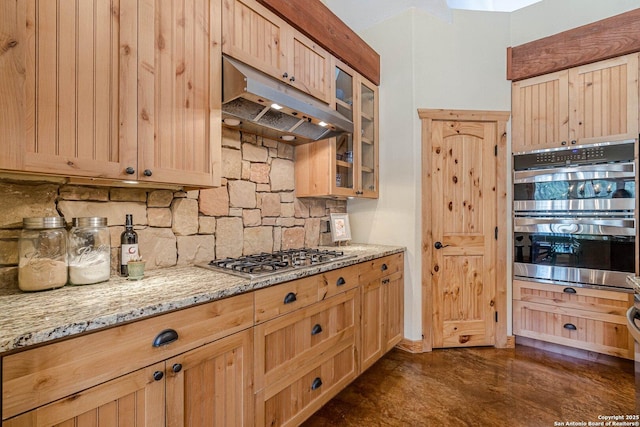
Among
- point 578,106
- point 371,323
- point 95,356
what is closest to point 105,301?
point 95,356

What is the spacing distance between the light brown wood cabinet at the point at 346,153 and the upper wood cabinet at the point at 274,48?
20 cm

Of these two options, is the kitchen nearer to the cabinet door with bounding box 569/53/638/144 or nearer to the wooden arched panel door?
the wooden arched panel door

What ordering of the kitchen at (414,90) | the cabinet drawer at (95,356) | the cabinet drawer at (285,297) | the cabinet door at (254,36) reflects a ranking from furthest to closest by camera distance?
the kitchen at (414,90), the cabinet door at (254,36), the cabinet drawer at (285,297), the cabinet drawer at (95,356)

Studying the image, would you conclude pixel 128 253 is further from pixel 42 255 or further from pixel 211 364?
pixel 211 364

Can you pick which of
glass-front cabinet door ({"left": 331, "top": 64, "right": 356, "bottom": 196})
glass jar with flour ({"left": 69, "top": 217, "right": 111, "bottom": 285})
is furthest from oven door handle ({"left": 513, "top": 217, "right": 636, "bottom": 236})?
glass jar with flour ({"left": 69, "top": 217, "right": 111, "bottom": 285})

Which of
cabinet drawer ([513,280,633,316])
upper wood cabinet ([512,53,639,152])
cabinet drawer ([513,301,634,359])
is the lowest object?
cabinet drawer ([513,301,634,359])

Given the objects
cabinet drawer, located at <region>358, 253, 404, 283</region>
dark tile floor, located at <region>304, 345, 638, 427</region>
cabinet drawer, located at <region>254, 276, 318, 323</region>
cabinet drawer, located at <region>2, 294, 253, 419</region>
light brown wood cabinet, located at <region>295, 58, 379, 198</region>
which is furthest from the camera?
light brown wood cabinet, located at <region>295, 58, 379, 198</region>

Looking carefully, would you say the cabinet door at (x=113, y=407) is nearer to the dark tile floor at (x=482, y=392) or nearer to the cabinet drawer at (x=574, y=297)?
the dark tile floor at (x=482, y=392)

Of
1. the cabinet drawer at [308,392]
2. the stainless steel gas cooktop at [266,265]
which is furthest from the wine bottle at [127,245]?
the cabinet drawer at [308,392]

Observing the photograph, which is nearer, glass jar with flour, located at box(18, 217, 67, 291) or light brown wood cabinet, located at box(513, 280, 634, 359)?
glass jar with flour, located at box(18, 217, 67, 291)

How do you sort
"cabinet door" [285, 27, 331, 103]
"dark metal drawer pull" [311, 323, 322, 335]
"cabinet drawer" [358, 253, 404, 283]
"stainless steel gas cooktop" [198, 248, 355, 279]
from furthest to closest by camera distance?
"cabinet drawer" [358, 253, 404, 283] → "cabinet door" [285, 27, 331, 103] → "dark metal drawer pull" [311, 323, 322, 335] → "stainless steel gas cooktop" [198, 248, 355, 279]

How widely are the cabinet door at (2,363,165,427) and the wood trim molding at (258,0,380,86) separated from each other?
77.3 inches

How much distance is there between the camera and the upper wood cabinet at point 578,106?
243 centimetres

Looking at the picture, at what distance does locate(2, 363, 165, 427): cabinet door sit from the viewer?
81cm
